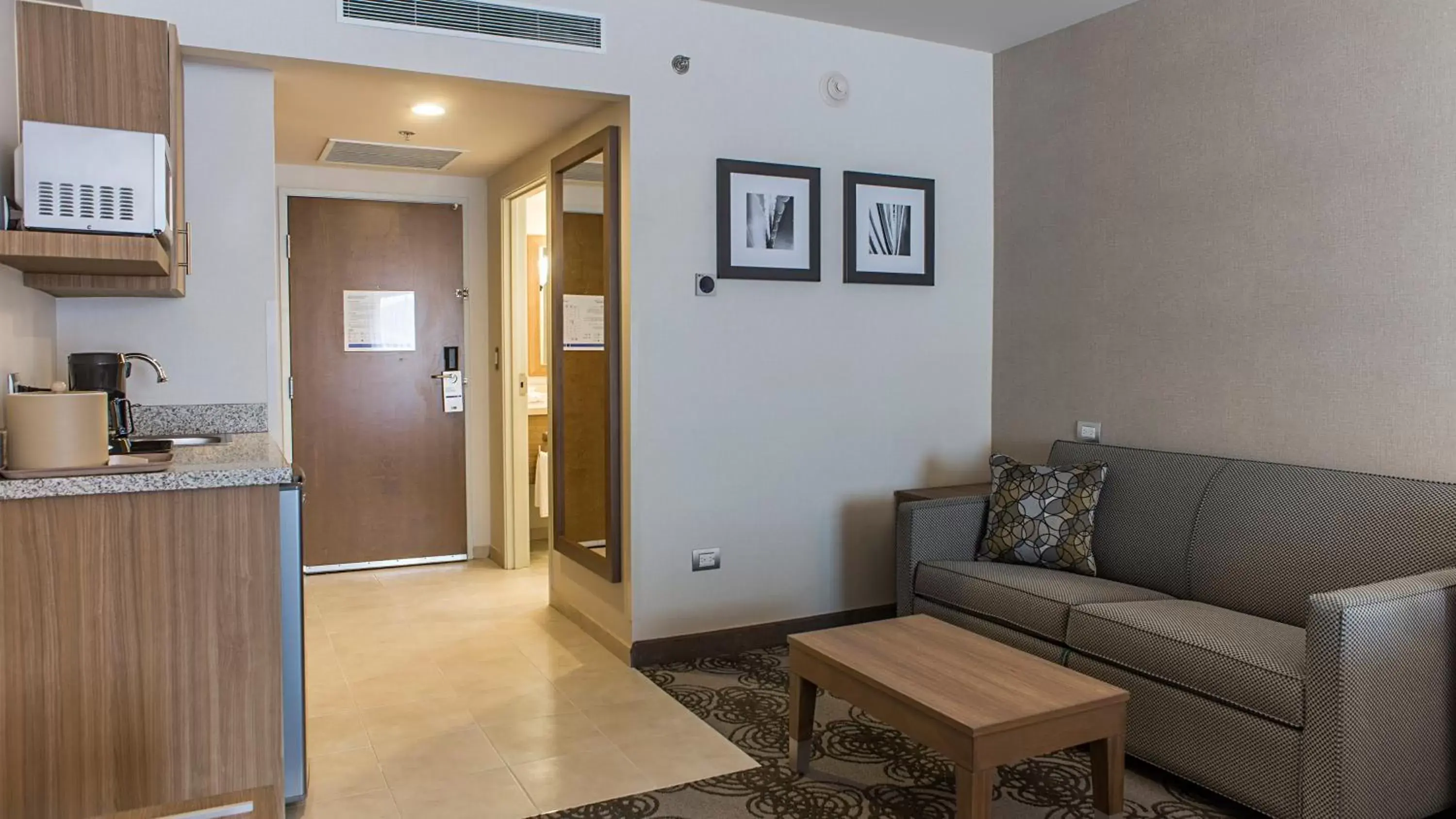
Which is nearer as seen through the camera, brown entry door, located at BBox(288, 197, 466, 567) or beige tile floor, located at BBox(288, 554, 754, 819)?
beige tile floor, located at BBox(288, 554, 754, 819)

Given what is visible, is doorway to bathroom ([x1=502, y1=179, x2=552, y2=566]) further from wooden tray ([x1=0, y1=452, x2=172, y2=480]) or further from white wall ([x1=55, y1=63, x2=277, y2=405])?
wooden tray ([x1=0, y1=452, x2=172, y2=480])

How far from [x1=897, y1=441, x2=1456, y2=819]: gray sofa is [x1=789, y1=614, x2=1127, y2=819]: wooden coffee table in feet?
1.14

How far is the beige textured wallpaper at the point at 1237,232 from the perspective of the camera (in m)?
3.03

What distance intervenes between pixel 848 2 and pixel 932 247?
3.63ft

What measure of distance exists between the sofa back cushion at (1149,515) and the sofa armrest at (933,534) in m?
0.44

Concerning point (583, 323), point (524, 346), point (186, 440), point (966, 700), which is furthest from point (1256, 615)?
point (524, 346)

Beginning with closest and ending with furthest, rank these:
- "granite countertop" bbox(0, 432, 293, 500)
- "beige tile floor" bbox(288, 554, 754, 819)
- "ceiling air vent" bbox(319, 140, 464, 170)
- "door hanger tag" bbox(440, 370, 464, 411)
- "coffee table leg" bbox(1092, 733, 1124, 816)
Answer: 1. "granite countertop" bbox(0, 432, 293, 500)
2. "coffee table leg" bbox(1092, 733, 1124, 816)
3. "beige tile floor" bbox(288, 554, 754, 819)
4. "ceiling air vent" bbox(319, 140, 464, 170)
5. "door hanger tag" bbox(440, 370, 464, 411)

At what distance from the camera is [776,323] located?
4.14m

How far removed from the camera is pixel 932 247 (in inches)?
176

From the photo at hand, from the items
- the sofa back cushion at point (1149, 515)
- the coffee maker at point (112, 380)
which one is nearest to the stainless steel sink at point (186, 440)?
the coffee maker at point (112, 380)

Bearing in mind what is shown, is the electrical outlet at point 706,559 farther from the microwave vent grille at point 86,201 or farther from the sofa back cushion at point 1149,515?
the microwave vent grille at point 86,201

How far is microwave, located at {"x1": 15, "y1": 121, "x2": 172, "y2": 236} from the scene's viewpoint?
2461mm

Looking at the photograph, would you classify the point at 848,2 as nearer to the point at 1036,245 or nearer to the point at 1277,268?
the point at 1036,245

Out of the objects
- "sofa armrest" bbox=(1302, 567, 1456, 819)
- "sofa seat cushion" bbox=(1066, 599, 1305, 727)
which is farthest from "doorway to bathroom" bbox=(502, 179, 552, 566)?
"sofa armrest" bbox=(1302, 567, 1456, 819)
